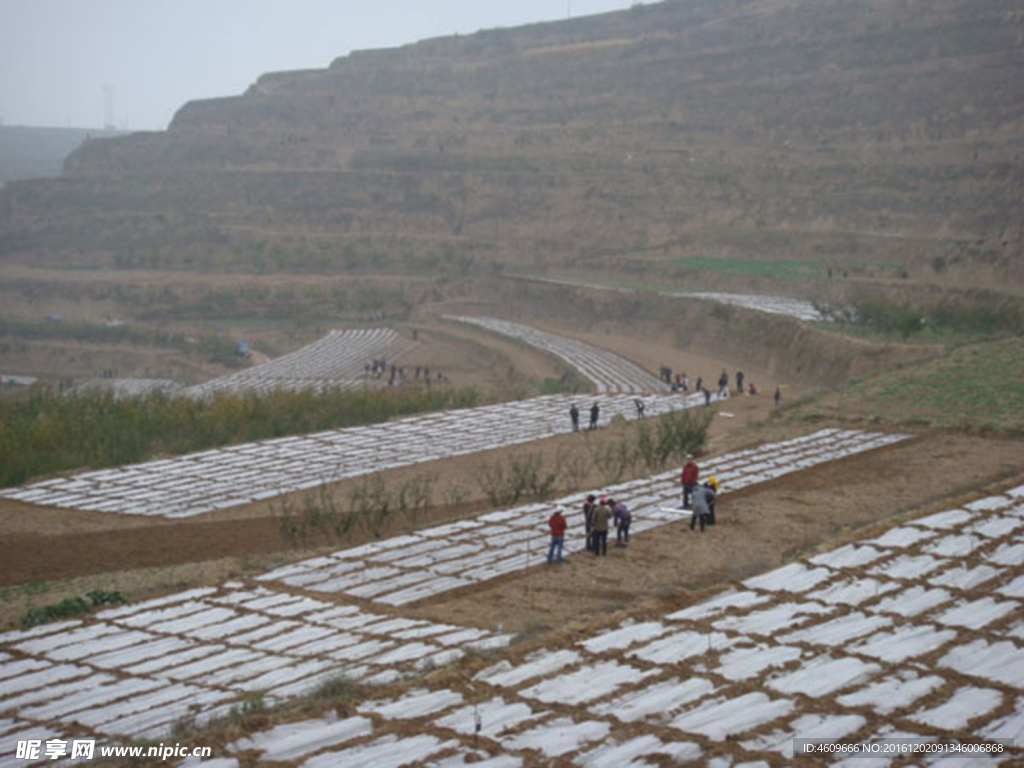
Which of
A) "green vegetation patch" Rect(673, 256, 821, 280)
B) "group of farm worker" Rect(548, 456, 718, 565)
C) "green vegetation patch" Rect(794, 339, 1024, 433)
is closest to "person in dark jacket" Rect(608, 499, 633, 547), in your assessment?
"group of farm worker" Rect(548, 456, 718, 565)

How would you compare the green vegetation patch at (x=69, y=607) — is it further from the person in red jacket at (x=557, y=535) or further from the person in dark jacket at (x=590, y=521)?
the person in dark jacket at (x=590, y=521)

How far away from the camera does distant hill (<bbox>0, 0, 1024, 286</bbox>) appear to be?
69250 mm

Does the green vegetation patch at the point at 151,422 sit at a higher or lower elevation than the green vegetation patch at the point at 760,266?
lower

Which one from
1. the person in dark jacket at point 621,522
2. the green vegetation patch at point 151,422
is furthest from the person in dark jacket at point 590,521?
the green vegetation patch at point 151,422

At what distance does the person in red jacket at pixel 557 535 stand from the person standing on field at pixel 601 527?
0.45 metres

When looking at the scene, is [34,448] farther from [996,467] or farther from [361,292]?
[361,292]

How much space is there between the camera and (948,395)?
27859mm

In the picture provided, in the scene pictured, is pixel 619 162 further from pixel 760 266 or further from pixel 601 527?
pixel 601 527

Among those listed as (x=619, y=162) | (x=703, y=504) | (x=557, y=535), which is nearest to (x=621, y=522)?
(x=557, y=535)

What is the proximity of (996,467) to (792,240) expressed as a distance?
4644 cm

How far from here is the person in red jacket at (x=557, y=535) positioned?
15484 mm

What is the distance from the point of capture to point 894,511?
17.3 metres

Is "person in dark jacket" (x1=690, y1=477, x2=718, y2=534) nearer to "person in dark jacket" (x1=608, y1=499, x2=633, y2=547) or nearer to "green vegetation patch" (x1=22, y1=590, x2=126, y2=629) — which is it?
"person in dark jacket" (x1=608, y1=499, x2=633, y2=547)

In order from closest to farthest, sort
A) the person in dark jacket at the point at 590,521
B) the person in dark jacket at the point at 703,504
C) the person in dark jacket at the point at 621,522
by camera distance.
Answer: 1. the person in dark jacket at the point at 590,521
2. the person in dark jacket at the point at 621,522
3. the person in dark jacket at the point at 703,504
